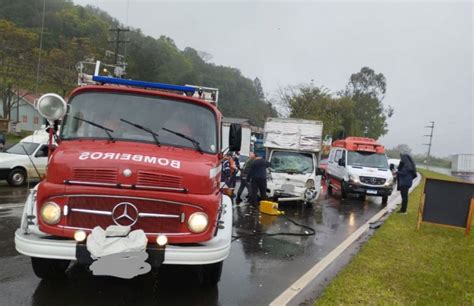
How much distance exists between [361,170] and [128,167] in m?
13.6

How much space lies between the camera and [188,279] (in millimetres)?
5730

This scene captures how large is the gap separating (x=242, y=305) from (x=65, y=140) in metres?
2.86

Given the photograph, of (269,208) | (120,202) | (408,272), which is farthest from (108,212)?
(269,208)

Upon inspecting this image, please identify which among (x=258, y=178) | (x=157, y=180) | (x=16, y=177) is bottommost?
(x=16, y=177)

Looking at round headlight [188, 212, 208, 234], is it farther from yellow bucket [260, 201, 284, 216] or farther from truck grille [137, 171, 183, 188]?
yellow bucket [260, 201, 284, 216]

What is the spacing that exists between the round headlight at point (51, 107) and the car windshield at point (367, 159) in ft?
45.8

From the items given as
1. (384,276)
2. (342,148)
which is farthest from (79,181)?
(342,148)

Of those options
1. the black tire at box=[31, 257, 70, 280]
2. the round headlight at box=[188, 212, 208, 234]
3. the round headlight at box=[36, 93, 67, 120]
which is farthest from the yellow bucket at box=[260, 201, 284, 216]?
the round headlight at box=[36, 93, 67, 120]

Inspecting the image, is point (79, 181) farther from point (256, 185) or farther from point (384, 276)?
point (256, 185)

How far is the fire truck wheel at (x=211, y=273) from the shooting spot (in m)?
5.26

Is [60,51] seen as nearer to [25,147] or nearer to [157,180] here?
[25,147]

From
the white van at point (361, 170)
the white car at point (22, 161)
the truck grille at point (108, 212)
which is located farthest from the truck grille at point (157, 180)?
the white van at point (361, 170)

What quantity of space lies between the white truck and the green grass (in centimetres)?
→ 365

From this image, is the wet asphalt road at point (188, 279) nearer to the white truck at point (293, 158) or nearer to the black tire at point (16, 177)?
the white truck at point (293, 158)
